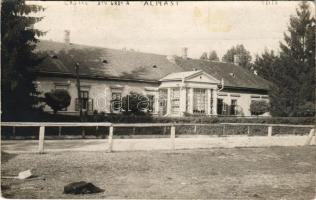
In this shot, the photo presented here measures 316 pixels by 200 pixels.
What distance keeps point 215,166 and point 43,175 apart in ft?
14.6


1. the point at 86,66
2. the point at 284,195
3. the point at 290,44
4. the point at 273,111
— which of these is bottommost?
the point at 284,195

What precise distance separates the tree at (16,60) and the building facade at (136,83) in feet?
23.2

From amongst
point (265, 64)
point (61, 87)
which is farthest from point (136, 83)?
point (265, 64)

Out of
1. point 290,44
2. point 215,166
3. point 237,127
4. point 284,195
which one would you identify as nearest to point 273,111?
point 290,44

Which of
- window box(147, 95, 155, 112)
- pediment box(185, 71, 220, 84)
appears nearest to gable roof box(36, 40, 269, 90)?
pediment box(185, 71, 220, 84)

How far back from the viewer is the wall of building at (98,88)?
90.0ft

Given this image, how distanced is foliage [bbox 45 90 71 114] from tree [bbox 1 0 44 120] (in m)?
4.20

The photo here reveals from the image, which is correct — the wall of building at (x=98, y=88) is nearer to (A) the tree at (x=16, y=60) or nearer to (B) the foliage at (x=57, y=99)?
(B) the foliage at (x=57, y=99)

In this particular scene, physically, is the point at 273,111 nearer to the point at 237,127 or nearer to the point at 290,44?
the point at 290,44

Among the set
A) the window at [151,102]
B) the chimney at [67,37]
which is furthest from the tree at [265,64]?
the chimney at [67,37]

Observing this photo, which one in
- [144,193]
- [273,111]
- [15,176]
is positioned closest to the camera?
[144,193]

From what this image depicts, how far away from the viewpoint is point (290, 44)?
32.9m

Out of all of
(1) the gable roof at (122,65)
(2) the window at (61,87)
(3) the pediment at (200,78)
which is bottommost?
(2) the window at (61,87)

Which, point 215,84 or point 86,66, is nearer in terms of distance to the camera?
point 86,66
